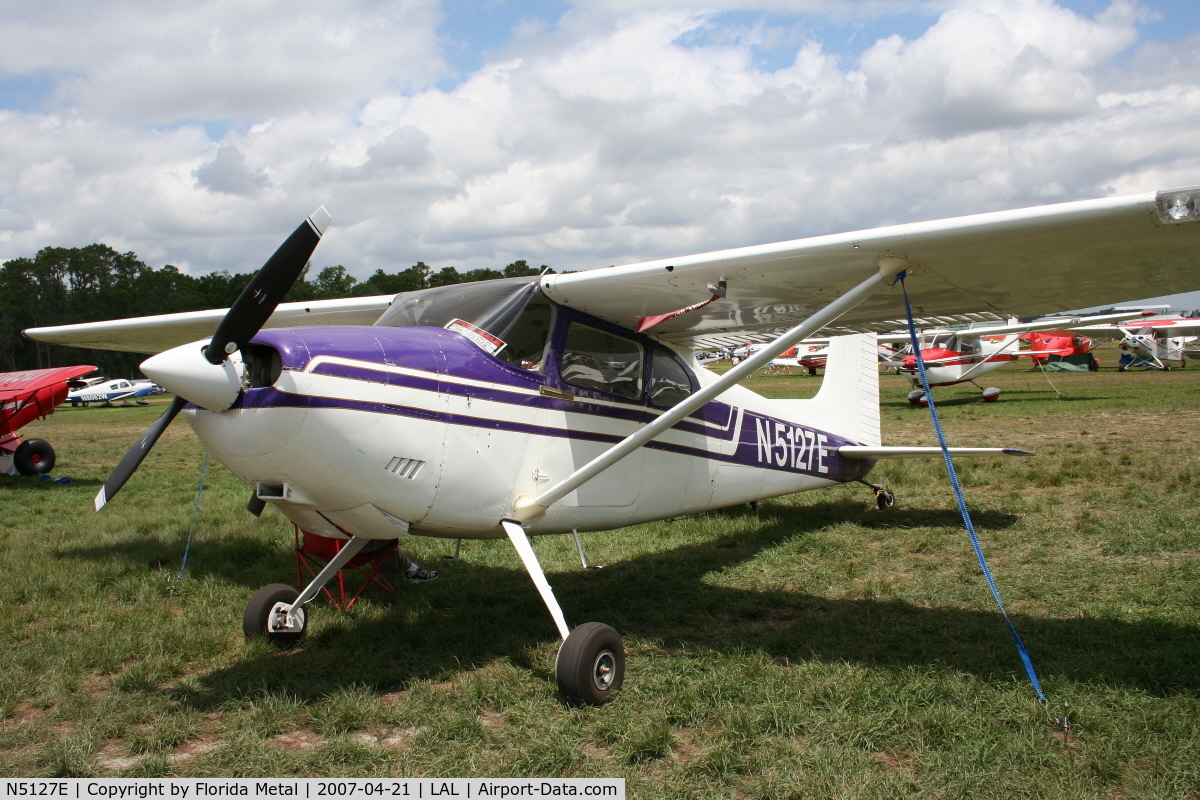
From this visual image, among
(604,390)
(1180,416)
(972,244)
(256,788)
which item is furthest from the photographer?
(1180,416)

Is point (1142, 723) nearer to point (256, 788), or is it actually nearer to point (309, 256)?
point (256, 788)

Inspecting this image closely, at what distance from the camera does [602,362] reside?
497 cm

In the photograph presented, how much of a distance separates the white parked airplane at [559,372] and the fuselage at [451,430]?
0.4 inches

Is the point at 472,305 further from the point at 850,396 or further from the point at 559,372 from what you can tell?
the point at 850,396

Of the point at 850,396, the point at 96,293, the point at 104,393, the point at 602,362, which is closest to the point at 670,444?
the point at 602,362

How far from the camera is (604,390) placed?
4.91 m

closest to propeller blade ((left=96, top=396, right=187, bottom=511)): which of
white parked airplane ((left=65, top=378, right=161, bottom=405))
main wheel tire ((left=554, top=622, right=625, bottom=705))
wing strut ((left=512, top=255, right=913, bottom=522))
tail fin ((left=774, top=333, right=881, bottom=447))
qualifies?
wing strut ((left=512, top=255, right=913, bottom=522))

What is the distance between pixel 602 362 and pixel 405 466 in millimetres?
1642

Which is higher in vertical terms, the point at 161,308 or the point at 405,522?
the point at 161,308

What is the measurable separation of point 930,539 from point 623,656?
3.93 meters

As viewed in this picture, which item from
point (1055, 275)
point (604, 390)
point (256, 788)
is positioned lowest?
point (256, 788)

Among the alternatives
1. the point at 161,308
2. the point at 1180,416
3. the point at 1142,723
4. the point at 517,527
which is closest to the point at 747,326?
the point at 517,527

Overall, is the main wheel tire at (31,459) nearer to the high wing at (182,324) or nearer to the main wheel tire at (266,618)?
the high wing at (182,324)

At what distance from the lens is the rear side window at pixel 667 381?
5.34 meters
